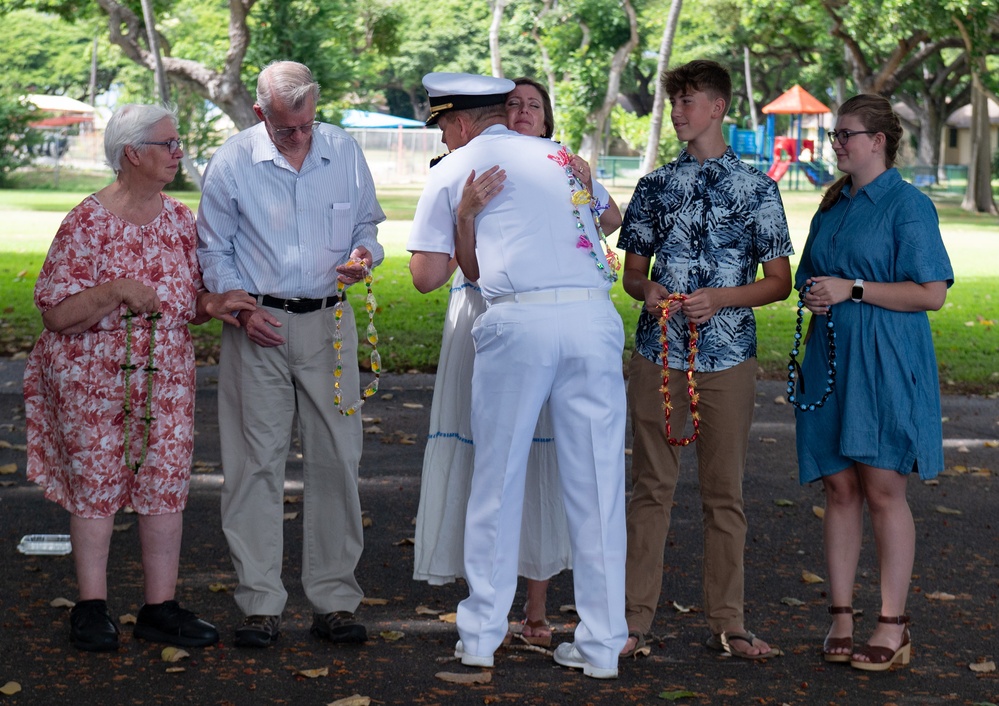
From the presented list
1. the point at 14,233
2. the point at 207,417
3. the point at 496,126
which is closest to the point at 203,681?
the point at 496,126

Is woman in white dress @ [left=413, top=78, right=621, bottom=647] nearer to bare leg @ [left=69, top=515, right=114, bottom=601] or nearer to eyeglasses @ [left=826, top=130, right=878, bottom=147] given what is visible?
eyeglasses @ [left=826, top=130, right=878, bottom=147]

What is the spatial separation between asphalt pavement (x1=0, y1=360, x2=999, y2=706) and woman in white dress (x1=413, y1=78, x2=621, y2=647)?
14.0 inches

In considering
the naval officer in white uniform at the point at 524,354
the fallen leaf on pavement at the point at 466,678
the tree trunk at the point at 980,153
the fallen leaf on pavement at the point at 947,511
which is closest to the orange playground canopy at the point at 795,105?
the tree trunk at the point at 980,153

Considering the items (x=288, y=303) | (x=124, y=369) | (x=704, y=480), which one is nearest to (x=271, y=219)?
(x=288, y=303)

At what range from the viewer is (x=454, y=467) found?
17.1 feet

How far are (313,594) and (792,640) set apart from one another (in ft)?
6.10

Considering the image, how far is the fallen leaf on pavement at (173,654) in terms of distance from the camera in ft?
16.5

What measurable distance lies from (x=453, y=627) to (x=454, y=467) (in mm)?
736

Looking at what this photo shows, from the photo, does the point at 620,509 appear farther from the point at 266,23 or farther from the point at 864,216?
the point at 266,23

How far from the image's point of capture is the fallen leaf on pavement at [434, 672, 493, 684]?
192 inches

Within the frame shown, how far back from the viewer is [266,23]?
3541cm

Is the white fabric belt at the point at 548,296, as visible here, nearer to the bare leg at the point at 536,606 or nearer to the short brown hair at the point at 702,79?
the short brown hair at the point at 702,79

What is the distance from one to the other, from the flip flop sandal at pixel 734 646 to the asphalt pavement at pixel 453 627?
0.04m

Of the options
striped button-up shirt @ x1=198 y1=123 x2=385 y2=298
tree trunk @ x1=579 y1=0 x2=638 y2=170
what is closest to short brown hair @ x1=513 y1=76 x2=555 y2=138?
striped button-up shirt @ x1=198 y1=123 x2=385 y2=298
